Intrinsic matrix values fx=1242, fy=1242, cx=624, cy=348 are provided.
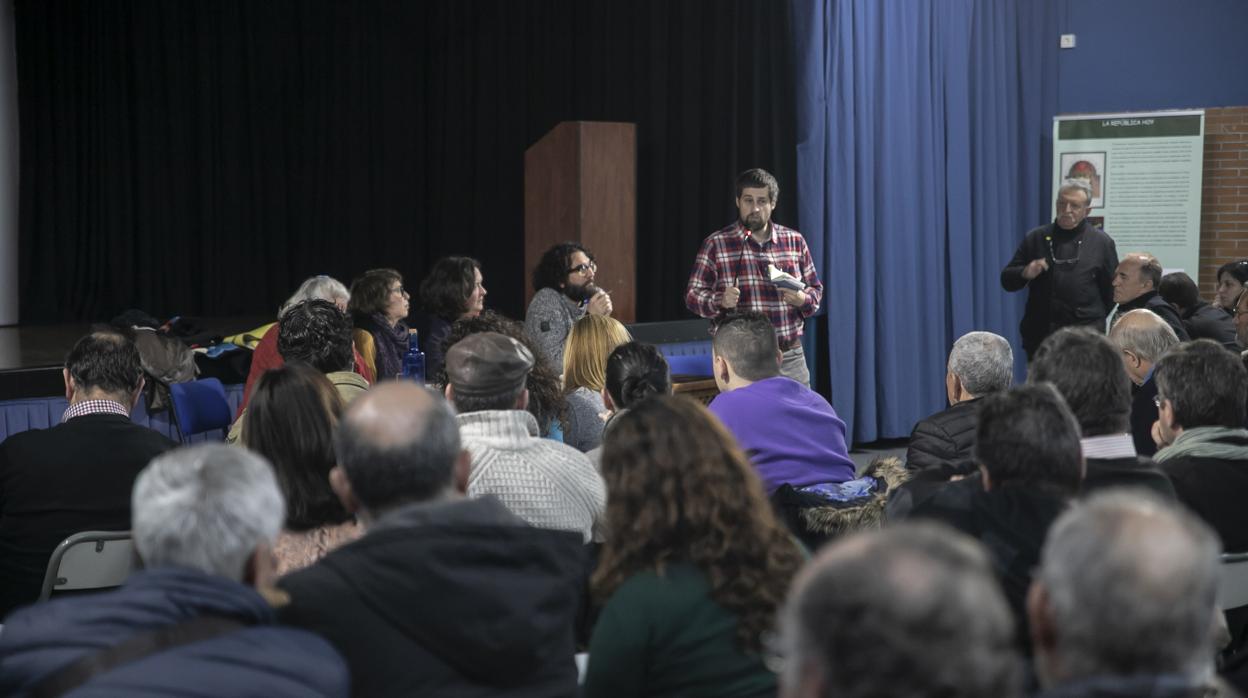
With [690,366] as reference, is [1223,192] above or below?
above

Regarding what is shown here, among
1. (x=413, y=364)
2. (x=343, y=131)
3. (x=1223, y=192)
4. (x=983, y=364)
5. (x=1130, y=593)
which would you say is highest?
(x=343, y=131)

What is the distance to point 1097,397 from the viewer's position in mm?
2602

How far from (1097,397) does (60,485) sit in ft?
7.75

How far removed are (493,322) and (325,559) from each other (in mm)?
2183

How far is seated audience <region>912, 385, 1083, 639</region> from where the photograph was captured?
2.05 meters

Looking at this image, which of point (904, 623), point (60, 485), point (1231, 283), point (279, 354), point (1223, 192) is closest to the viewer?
point (904, 623)

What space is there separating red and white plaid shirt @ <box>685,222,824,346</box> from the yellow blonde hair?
2.36 metres

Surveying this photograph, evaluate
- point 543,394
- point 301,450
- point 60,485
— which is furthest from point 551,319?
point 301,450

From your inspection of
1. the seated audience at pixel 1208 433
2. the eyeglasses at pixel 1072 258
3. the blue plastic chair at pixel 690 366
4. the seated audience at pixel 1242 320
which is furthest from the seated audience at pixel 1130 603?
the eyeglasses at pixel 1072 258

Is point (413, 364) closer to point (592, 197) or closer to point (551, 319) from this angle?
point (551, 319)

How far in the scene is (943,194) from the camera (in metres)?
8.04

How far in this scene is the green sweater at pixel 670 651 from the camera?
1.73m

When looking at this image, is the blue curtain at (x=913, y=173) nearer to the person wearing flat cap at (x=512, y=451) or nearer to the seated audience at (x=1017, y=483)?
the person wearing flat cap at (x=512, y=451)

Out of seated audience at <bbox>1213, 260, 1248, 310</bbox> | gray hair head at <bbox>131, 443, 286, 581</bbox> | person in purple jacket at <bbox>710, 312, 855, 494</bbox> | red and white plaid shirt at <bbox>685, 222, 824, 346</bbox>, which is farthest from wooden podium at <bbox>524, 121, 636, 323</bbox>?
gray hair head at <bbox>131, 443, 286, 581</bbox>
